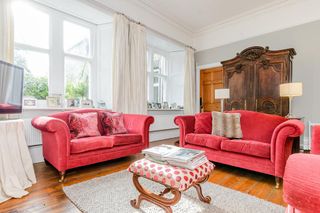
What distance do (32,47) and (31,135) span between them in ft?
4.92

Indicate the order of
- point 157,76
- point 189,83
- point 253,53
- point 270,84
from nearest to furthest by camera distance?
point 270,84 → point 253,53 → point 189,83 → point 157,76

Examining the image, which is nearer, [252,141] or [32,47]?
[252,141]

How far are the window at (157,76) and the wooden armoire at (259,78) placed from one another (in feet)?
6.71

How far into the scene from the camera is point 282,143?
77.5 inches

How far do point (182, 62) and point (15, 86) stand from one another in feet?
14.6

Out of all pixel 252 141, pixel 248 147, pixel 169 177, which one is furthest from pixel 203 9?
pixel 169 177

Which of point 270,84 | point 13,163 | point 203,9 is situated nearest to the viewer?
point 13,163

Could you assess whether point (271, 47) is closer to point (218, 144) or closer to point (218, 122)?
point (218, 122)

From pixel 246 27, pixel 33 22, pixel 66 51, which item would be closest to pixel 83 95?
pixel 66 51

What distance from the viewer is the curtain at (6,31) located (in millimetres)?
2385

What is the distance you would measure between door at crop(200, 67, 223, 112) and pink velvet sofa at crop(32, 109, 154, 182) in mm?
3007

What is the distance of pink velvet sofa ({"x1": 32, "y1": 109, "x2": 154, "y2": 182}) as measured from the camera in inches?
81.0

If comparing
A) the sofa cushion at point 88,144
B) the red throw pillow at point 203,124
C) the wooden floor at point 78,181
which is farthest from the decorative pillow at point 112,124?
the red throw pillow at point 203,124

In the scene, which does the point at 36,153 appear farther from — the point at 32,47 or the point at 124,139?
the point at 32,47
